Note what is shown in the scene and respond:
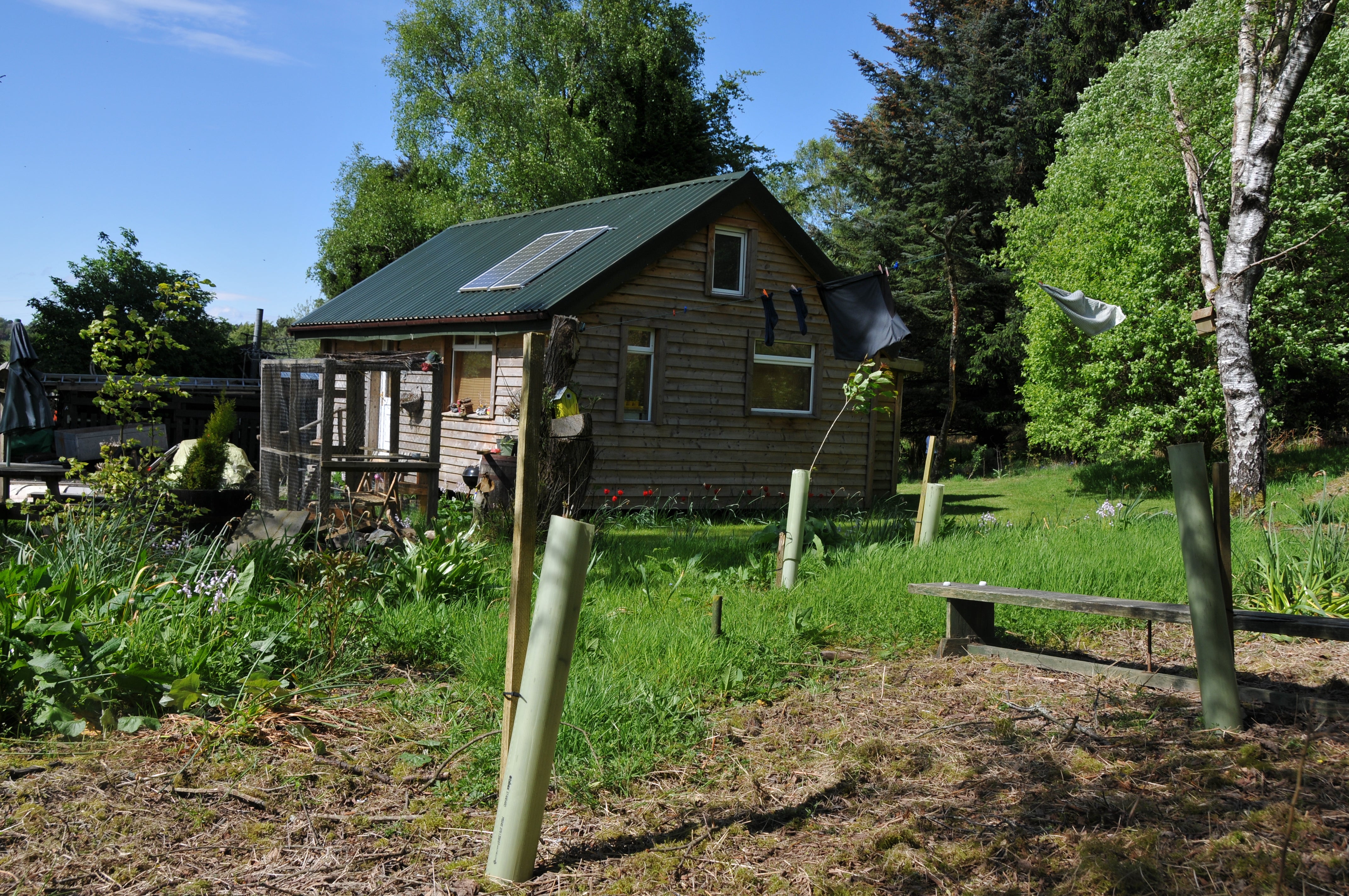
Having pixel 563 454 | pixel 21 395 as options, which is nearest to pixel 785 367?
pixel 563 454

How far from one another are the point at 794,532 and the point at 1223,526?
297 cm

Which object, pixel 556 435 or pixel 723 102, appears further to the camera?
pixel 723 102

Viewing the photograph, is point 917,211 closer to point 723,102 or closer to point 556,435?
point 723,102

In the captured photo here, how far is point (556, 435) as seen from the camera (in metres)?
3.71

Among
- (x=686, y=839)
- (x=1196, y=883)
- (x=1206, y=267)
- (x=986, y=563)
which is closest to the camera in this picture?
(x=1196, y=883)

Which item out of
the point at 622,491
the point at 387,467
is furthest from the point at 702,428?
the point at 387,467

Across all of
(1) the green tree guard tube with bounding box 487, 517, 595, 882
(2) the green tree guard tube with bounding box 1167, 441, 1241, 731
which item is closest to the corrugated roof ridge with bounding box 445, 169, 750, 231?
(2) the green tree guard tube with bounding box 1167, 441, 1241, 731

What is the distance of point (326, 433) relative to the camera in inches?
340

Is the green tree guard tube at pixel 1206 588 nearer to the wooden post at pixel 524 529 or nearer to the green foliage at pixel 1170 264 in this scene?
the wooden post at pixel 524 529

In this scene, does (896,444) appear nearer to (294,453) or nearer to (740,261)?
(740,261)

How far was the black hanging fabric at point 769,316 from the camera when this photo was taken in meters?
14.8

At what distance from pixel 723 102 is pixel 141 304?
796 inches

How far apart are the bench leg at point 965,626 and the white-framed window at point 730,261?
9.98 m

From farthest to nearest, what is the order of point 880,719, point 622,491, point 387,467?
point 622,491 → point 387,467 → point 880,719
